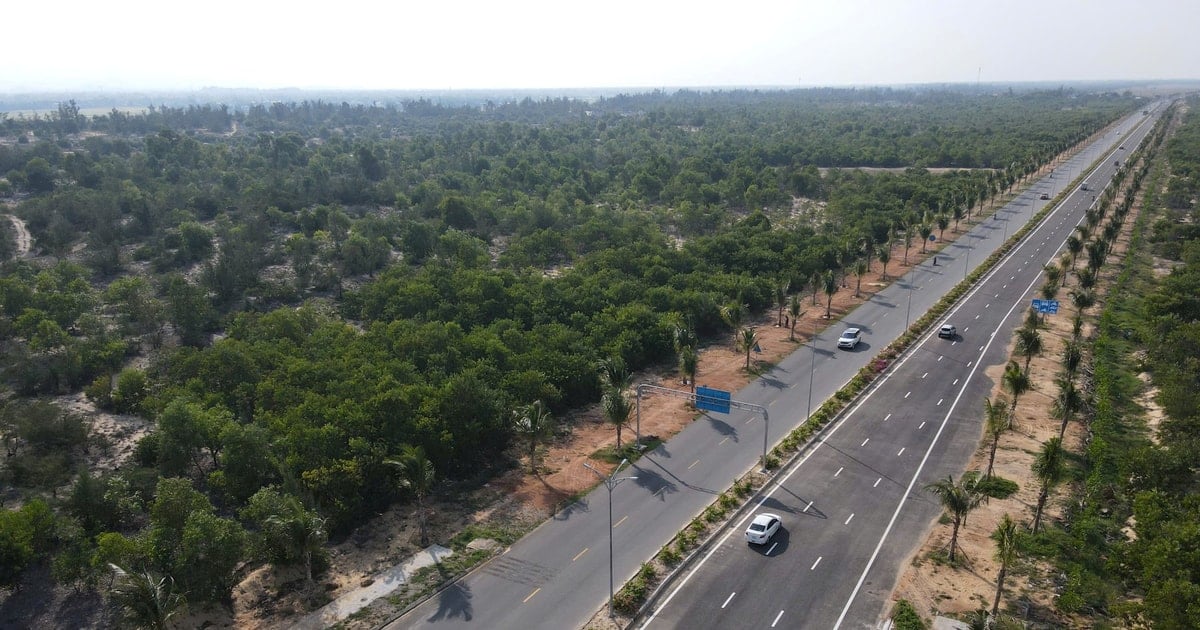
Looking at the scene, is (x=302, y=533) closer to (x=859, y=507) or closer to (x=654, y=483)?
(x=654, y=483)

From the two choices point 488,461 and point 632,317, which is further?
point 632,317

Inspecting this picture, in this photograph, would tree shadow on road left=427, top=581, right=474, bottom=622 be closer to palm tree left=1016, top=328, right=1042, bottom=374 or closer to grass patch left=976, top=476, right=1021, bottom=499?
grass patch left=976, top=476, right=1021, bottom=499

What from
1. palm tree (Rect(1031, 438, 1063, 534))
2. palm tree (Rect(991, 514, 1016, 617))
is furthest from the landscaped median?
palm tree (Rect(1031, 438, 1063, 534))

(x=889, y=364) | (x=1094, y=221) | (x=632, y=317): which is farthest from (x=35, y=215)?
(x=1094, y=221)

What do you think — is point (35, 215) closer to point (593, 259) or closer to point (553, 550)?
point (593, 259)

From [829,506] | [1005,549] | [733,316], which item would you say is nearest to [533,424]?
[829,506]

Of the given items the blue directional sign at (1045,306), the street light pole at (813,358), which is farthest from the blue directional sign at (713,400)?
the blue directional sign at (1045,306)

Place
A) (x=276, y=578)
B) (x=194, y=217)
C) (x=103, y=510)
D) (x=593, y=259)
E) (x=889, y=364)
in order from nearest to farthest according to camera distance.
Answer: (x=276, y=578) → (x=103, y=510) → (x=889, y=364) → (x=593, y=259) → (x=194, y=217)
